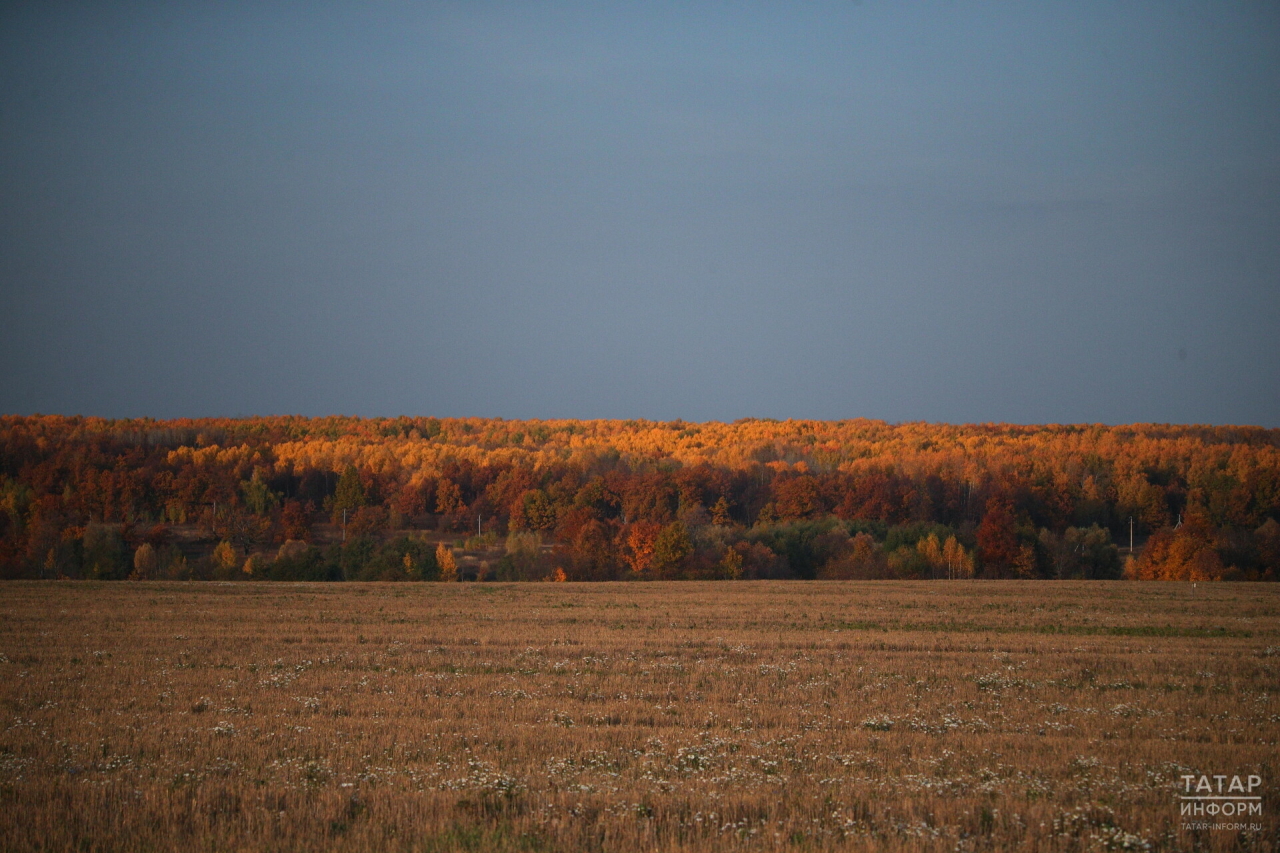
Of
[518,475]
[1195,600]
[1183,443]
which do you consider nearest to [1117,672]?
[1195,600]

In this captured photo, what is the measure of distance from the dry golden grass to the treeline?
48227mm

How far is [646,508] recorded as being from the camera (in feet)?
334

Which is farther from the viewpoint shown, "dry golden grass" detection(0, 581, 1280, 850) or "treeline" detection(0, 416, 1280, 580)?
"treeline" detection(0, 416, 1280, 580)

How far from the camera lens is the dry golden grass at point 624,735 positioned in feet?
31.3

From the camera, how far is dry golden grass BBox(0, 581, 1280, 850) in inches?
376

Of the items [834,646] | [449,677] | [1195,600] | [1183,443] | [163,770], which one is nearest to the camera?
[163,770]

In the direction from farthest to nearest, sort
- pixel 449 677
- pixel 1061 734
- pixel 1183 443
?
pixel 1183 443
pixel 449 677
pixel 1061 734

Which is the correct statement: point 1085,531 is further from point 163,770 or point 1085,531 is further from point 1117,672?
point 163,770

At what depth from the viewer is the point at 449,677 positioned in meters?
19.7

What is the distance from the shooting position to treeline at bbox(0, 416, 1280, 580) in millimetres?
76312

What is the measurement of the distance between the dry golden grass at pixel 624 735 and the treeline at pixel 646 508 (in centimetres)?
4823

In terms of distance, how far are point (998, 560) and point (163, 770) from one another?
78531 millimetres

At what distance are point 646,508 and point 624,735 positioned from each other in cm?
8802

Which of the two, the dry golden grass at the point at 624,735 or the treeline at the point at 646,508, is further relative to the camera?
the treeline at the point at 646,508
